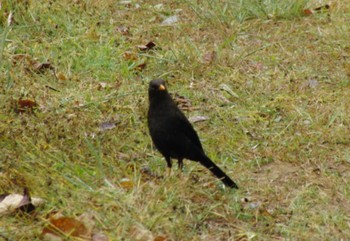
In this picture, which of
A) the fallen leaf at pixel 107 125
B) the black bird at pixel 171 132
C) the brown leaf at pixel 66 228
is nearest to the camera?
the brown leaf at pixel 66 228

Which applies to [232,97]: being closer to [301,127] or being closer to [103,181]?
[301,127]

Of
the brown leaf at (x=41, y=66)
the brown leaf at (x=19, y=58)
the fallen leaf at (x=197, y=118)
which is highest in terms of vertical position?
the brown leaf at (x=19, y=58)

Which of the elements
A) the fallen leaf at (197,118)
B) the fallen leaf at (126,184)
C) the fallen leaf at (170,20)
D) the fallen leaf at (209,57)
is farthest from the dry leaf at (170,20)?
the fallen leaf at (126,184)

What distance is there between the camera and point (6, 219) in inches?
→ 134

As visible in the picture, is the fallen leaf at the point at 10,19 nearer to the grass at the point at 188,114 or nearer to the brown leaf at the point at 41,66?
the grass at the point at 188,114

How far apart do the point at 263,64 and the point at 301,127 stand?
3.53ft

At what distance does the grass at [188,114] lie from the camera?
11.9ft

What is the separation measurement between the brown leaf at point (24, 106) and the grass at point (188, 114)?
0.13ft

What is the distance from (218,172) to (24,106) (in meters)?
1.43

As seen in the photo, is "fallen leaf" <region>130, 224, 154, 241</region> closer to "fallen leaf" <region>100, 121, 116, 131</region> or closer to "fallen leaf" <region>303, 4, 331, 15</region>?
"fallen leaf" <region>100, 121, 116, 131</region>

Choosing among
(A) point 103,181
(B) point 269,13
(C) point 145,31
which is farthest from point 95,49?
(A) point 103,181

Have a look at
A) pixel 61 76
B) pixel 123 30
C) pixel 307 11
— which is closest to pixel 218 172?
pixel 61 76

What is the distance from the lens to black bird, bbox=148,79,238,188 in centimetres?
397

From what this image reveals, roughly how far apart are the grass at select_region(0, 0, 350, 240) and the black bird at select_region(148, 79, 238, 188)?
0.13 meters
